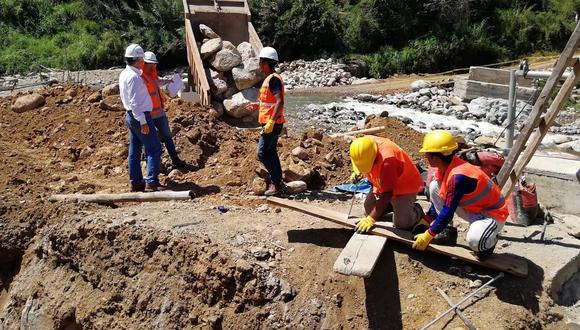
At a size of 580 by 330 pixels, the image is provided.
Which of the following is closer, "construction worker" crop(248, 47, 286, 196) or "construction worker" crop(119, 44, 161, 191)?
"construction worker" crop(248, 47, 286, 196)

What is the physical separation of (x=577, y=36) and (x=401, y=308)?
2723 millimetres

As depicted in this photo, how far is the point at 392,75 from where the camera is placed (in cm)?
2447

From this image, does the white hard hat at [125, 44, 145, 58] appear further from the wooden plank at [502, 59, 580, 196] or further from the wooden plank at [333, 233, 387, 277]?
the wooden plank at [502, 59, 580, 196]

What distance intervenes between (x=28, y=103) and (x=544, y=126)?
8.45m

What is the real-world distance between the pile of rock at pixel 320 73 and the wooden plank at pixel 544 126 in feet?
52.7

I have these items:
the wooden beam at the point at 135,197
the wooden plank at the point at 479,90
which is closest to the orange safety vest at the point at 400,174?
the wooden beam at the point at 135,197

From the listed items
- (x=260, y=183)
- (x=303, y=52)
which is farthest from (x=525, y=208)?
(x=303, y=52)

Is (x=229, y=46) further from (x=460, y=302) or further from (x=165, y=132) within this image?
(x=460, y=302)

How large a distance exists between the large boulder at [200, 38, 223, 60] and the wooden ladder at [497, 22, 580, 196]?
6.30 meters

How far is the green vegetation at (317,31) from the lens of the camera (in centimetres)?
2495

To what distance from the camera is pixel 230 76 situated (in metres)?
10.0

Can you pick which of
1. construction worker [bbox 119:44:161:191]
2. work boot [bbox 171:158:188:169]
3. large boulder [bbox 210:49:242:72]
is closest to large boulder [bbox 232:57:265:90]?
large boulder [bbox 210:49:242:72]

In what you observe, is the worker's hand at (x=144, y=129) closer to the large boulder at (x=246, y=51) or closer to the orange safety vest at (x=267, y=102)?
the orange safety vest at (x=267, y=102)

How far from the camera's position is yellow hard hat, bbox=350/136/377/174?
457 centimetres
